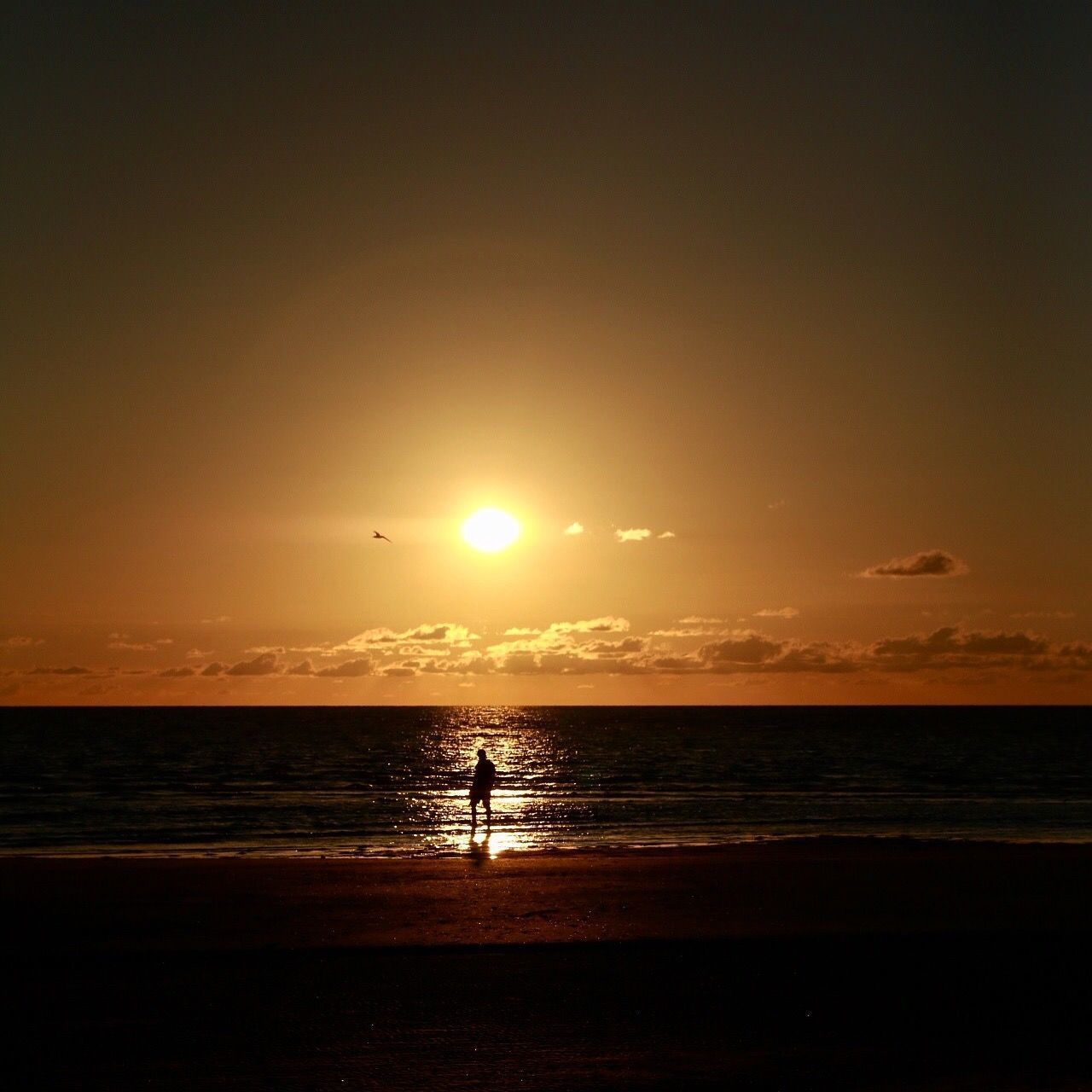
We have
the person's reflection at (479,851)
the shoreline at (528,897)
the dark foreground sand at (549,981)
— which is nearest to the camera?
the dark foreground sand at (549,981)

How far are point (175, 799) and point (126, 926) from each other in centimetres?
3338

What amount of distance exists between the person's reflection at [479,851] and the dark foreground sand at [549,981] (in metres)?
3.09

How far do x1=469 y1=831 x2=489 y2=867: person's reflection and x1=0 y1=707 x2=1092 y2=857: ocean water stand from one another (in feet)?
1.23

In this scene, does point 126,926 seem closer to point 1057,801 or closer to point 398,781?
point 1057,801

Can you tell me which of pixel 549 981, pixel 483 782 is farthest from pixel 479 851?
pixel 549 981

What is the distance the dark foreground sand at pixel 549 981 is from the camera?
9.44 meters

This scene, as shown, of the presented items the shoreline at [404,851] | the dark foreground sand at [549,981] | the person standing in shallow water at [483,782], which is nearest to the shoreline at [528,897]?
the dark foreground sand at [549,981]

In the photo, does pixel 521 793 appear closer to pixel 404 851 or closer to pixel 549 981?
pixel 404 851

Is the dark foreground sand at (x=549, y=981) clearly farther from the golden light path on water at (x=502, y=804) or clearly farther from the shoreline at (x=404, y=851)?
the golden light path on water at (x=502, y=804)

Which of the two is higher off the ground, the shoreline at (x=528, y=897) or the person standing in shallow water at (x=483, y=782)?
the person standing in shallow water at (x=483, y=782)

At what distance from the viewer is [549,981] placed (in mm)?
12227

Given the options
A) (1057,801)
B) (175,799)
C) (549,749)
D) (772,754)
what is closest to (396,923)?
(175,799)

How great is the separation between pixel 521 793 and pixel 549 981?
39.7m

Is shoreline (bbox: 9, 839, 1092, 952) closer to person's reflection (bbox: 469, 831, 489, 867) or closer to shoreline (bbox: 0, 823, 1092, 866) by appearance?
person's reflection (bbox: 469, 831, 489, 867)
